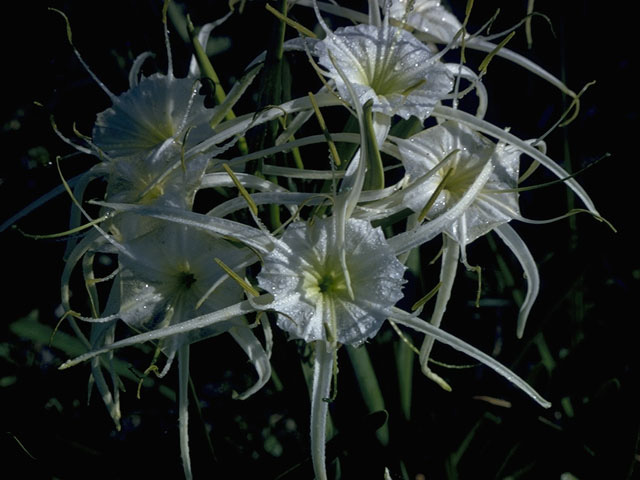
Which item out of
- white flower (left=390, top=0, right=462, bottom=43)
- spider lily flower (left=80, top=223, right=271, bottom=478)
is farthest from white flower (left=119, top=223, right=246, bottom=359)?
white flower (left=390, top=0, right=462, bottom=43)

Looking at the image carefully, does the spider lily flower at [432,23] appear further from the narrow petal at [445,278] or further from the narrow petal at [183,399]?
the narrow petal at [183,399]

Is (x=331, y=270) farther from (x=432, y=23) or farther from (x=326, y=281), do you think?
(x=432, y=23)

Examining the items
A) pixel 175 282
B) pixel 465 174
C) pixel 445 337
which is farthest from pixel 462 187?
pixel 175 282

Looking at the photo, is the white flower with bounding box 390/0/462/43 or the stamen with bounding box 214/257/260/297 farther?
the white flower with bounding box 390/0/462/43

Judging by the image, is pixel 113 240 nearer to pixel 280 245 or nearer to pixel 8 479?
pixel 280 245

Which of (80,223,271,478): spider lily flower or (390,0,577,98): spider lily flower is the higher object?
(390,0,577,98): spider lily flower

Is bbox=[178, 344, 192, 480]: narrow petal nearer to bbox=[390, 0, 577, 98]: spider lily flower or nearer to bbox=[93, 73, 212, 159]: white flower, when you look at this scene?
bbox=[93, 73, 212, 159]: white flower
